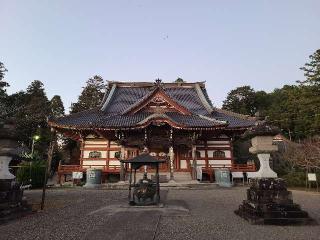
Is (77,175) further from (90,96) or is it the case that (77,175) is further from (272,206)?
(90,96)

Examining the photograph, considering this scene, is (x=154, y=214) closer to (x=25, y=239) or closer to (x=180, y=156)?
(x=25, y=239)

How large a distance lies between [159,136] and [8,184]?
547 inches

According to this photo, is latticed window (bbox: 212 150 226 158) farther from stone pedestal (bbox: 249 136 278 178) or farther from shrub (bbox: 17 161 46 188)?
stone pedestal (bbox: 249 136 278 178)

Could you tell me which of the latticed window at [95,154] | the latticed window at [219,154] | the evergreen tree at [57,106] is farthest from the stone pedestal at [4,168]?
the evergreen tree at [57,106]

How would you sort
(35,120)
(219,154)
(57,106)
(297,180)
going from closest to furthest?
(297,180) < (219,154) < (35,120) < (57,106)

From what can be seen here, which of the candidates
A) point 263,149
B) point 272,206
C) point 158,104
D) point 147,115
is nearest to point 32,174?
point 147,115

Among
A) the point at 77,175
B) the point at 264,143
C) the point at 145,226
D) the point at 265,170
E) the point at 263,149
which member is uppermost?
the point at 264,143

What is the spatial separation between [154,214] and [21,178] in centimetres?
1604

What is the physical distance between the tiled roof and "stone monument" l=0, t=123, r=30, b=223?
11352 mm

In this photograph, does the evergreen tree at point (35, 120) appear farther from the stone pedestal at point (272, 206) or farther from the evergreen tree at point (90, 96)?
the stone pedestal at point (272, 206)

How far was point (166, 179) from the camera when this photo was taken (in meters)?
20.7

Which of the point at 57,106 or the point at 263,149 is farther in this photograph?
the point at 57,106

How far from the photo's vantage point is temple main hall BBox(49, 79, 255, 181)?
67.4ft

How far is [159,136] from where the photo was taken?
2134 centimetres
